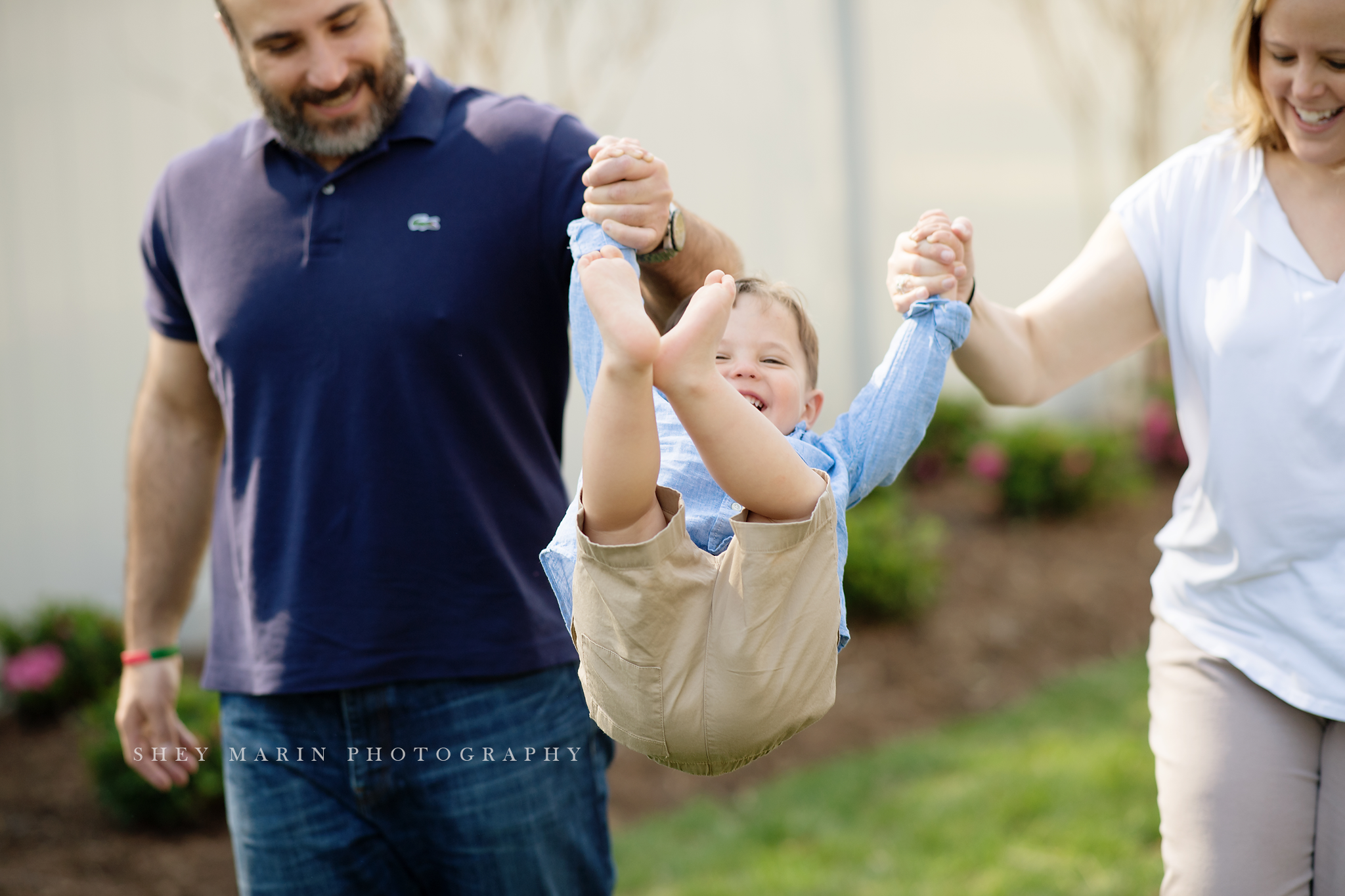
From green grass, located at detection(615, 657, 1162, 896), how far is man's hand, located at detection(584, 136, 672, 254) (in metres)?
2.34

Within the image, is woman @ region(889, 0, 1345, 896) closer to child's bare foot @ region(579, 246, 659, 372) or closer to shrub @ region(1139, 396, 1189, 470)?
child's bare foot @ region(579, 246, 659, 372)

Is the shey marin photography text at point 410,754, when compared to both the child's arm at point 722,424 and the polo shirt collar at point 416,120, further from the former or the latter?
the polo shirt collar at point 416,120

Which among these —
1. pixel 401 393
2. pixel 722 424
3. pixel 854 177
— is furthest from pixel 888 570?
pixel 722 424

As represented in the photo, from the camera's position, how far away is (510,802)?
82.4 inches

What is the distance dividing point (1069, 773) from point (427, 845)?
2613 millimetres

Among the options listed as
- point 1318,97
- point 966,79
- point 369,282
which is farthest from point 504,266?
point 966,79

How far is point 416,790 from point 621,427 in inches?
37.7

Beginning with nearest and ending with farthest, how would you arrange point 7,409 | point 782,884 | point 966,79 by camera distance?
point 782,884, point 7,409, point 966,79

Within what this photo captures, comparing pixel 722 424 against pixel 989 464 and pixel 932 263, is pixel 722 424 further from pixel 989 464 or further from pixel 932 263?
pixel 989 464

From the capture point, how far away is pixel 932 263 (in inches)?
74.0

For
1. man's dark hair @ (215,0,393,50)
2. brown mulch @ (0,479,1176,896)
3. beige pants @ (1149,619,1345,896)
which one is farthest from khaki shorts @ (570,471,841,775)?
brown mulch @ (0,479,1176,896)

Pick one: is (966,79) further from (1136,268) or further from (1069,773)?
(1136,268)

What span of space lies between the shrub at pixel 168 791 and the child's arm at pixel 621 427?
2712mm

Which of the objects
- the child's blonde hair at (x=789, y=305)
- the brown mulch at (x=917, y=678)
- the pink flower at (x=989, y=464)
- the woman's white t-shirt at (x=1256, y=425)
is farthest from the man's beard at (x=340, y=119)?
the pink flower at (x=989, y=464)
